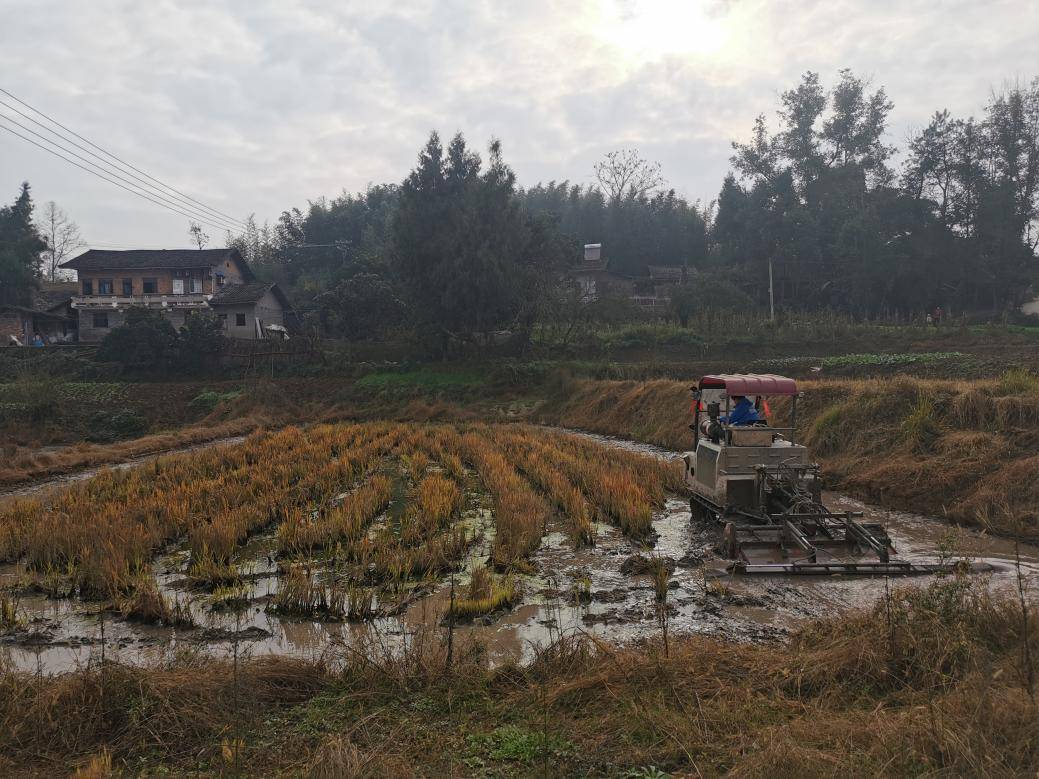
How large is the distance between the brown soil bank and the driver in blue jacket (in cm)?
304

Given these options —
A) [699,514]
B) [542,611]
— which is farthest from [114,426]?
[542,611]

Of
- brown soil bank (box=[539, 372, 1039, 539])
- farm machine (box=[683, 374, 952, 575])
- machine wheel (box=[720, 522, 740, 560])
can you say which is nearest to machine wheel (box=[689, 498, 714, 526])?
farm machine (box=[683, 374, 952, 575])

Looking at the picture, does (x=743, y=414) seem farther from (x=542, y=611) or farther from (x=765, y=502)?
(x=542, y=611)

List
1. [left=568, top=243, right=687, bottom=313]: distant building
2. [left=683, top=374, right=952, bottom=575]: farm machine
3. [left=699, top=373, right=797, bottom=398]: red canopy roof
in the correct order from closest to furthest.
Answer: [left=683, top=374, right=952, bottom=575]: farm machine
[left=699, top=373, right=797, bottom=398]: red canopy roof
[left=568, top=243, right=687, bottom=313]: distant building

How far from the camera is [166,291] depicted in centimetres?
4291

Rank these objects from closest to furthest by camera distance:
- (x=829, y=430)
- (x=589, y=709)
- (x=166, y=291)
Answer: (x=589, y=709)
(x=829, y=430)
(x=166, y=291)

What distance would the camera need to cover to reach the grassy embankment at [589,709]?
3.34m

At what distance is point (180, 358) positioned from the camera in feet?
114

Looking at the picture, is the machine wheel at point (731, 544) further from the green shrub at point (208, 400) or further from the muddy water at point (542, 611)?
the green shrub at point (208, 400)

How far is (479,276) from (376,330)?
9396 millimetres

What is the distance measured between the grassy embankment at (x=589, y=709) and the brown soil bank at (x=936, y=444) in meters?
5.70

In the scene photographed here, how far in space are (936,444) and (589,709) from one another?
10.3 m

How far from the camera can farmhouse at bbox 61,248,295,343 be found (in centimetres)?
4125

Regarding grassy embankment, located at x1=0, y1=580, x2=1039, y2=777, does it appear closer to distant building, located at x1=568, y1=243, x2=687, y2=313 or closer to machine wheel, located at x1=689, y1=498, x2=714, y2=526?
machine wheel, located at x1=689, y1=498, x2=714, y2=526
